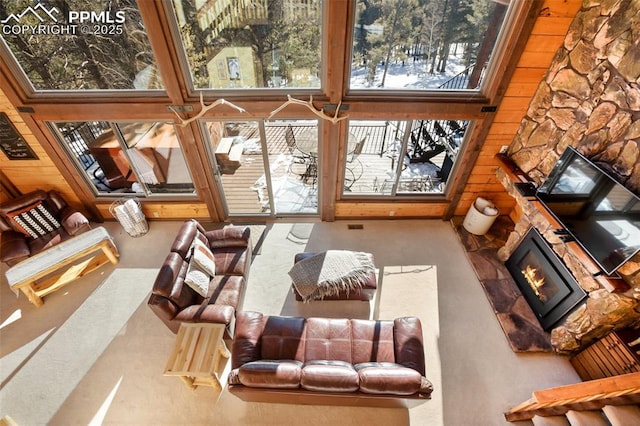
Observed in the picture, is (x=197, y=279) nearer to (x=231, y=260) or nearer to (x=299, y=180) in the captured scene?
(x=231, y=260)

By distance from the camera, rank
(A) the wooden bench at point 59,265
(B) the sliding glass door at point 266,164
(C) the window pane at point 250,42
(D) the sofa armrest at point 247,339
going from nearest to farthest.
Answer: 1. (D) the sofa armrest at point 247,339
2. (C) the window pane at point 250,42
3. (A) the wooden bench at point 59,265
4. (B) the sliding glass door at point 266,164

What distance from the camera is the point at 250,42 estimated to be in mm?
3344

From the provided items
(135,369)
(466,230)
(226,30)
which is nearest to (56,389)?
(135,369)

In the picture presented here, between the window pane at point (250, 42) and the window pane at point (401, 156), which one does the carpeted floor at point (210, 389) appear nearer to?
the window pane at point (401, 156)

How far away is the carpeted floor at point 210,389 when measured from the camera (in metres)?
2.96

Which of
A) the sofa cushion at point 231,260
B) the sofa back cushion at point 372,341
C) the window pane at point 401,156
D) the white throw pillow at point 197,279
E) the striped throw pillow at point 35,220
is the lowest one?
the sofa back cushion at point 372,341

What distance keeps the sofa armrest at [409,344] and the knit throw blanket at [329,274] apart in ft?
2.44

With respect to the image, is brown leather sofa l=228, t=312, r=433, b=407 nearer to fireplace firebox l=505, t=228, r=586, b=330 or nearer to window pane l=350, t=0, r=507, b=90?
fireplace firebox l=505, t=228, r=586, b=330

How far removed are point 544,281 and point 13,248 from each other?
6933 millimetres

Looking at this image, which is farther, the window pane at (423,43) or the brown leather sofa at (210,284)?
the window pane at (423,43)

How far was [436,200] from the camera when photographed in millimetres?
4852

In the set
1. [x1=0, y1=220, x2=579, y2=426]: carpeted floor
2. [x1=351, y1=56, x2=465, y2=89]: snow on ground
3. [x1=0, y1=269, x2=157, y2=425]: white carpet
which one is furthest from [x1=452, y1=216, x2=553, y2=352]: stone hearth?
[x1=0, y1=269, x2=157, y2=425]: white carpet

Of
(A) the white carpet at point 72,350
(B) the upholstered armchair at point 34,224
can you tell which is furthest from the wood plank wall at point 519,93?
(B) the upholstered armchair at point 34,224

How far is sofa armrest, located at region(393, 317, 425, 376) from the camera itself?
9.43 feet
